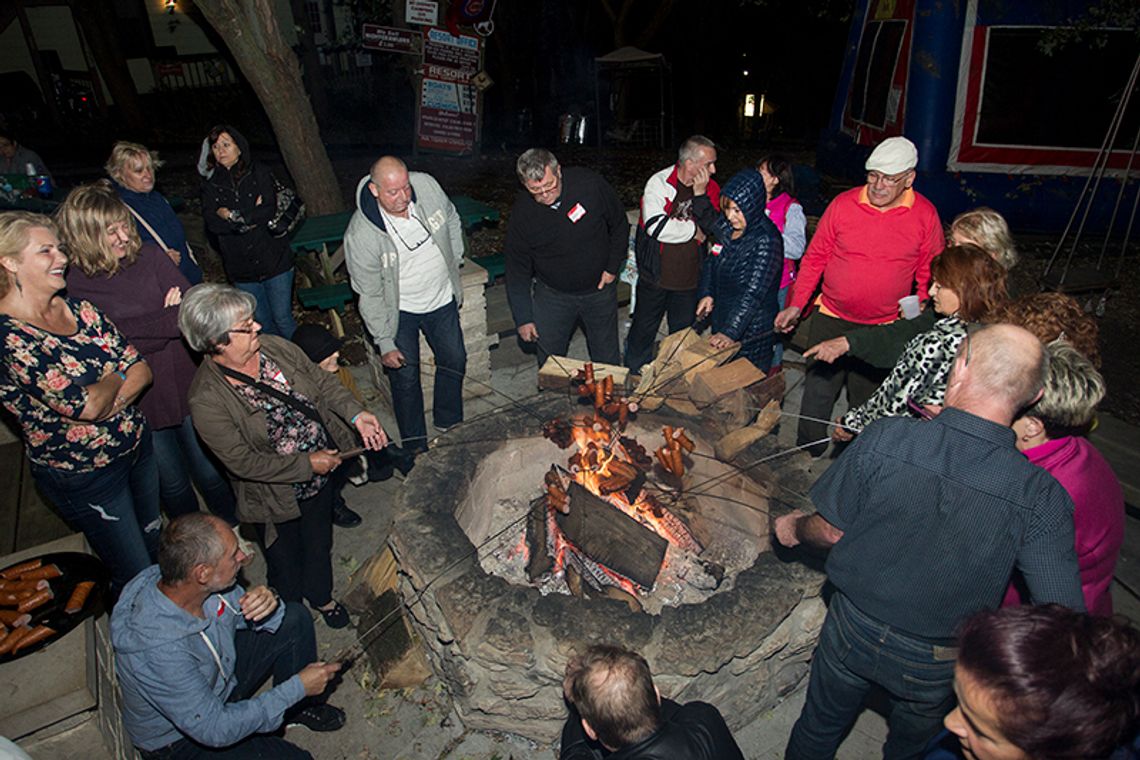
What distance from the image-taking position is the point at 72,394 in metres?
3.19

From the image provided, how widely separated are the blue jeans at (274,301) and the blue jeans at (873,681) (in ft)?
15.5

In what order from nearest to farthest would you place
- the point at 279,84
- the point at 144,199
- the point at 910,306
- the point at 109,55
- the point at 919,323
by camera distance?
the point at 919,323
the point at 910,306
the point at 144,199
the point at 279,84
the point at 109,55

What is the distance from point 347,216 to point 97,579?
17.4 ft

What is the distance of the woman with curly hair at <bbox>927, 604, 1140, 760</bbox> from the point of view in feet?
5.31

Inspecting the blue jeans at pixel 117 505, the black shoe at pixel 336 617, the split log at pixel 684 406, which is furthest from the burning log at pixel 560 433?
the blue jeans at pixel 117 505

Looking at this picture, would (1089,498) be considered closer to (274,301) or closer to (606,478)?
(606,478)

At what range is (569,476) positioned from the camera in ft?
14.2

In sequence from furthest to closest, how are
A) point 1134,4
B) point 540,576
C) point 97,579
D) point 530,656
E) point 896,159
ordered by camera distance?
point 1134,4, point 896,159, point 540,576, point 97,579, point 530,656

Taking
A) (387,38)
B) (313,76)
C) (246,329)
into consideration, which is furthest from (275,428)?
(313,76)

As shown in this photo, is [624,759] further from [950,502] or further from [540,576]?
[540,576]

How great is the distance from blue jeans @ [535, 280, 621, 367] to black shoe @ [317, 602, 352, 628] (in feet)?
8.24

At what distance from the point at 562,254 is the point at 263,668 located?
335 centimetres

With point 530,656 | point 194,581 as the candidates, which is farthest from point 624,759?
point 194,581

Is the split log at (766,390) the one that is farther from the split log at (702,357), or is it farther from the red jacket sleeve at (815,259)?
the red jacket sleeve at (815,259)
